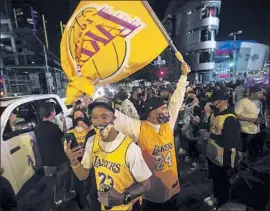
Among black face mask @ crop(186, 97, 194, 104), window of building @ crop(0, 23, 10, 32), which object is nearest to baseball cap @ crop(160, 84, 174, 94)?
black face mask @ crop(186, 97, 194, 104)

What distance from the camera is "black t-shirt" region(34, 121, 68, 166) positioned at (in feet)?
6.59

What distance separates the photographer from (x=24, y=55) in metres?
1.85

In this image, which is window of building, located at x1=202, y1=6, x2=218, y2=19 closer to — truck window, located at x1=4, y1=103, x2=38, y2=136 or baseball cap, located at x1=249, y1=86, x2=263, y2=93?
baseball cap, located at x1=249, y1=86, x2=263, y2=93

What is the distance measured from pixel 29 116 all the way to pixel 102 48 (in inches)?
40.8

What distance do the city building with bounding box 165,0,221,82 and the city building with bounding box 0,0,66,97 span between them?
0.91 m

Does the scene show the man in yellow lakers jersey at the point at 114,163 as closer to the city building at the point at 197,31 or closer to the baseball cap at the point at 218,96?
the city building at the point at 197,31

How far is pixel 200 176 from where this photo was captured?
2340 mm

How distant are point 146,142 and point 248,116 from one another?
3.42 feet

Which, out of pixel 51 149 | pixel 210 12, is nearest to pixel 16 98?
pixel 51 149

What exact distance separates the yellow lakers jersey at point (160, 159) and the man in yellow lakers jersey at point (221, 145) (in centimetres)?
41

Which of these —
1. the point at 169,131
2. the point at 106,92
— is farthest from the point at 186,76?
the point at 106,92

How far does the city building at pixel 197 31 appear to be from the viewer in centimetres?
174

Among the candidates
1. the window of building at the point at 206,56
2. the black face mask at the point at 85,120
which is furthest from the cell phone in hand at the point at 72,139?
the window of building at the point at 206,56

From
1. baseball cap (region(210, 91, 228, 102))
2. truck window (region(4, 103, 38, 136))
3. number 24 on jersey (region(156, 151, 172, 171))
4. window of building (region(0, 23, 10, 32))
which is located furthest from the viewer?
truck window (region(4, 103, 38, 136))
